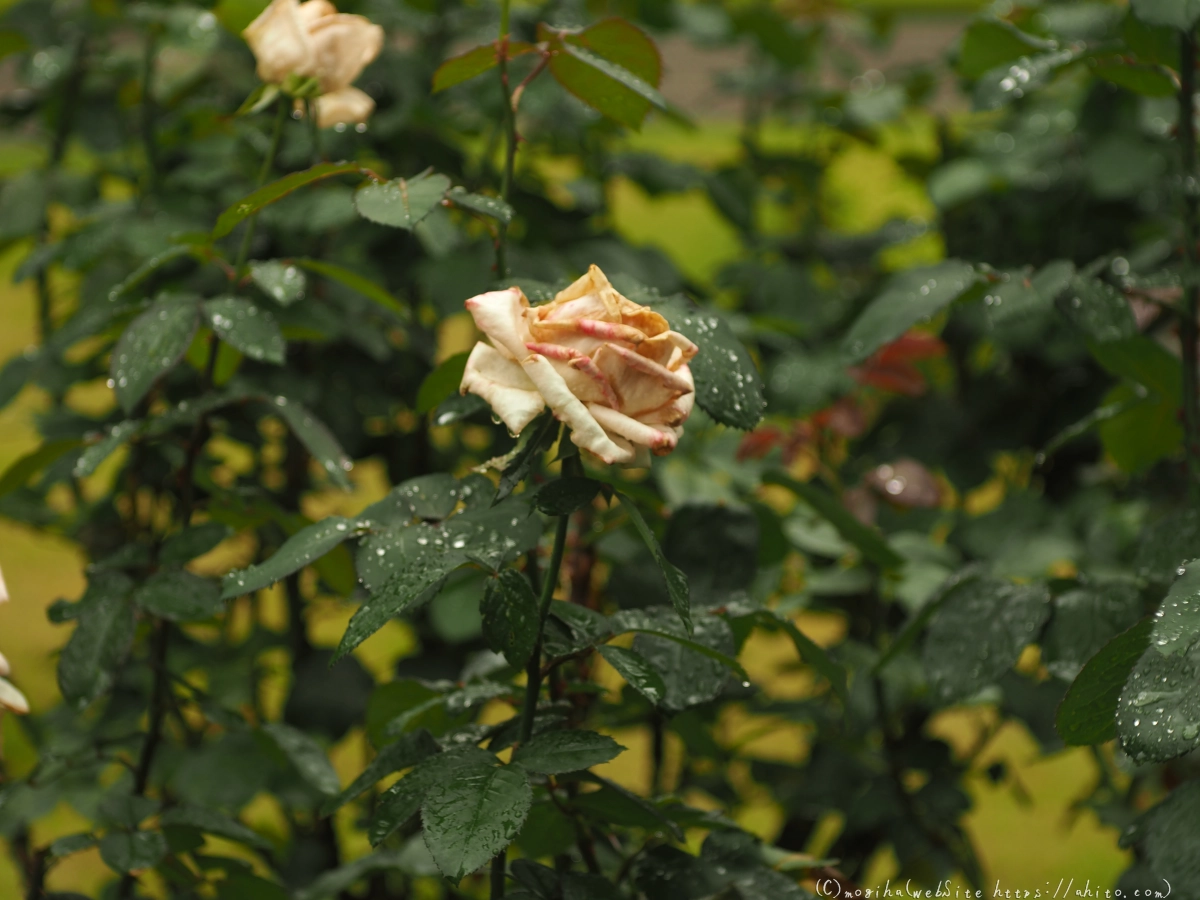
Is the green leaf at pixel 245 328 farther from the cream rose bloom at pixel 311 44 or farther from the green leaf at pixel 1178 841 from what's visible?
the green leaf at pixel 1178 841

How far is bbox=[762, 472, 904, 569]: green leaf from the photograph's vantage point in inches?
28.0

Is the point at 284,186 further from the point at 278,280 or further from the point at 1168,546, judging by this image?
the point at 1168,546

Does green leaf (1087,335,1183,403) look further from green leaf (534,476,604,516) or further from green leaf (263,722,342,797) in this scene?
green leaf (263,722,342,797)

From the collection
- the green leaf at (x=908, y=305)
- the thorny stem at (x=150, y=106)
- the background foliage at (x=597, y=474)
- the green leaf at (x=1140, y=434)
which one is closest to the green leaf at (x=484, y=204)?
the background foliage at (x=597, y=474)

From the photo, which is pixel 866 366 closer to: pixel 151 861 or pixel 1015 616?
pixel 1015 616

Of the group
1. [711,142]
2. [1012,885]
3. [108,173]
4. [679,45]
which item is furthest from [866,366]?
[679,45]

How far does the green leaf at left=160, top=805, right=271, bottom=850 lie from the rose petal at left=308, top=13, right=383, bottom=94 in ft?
1.37

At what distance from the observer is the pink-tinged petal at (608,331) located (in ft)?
1.43

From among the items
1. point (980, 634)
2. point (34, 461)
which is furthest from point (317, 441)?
point (980, 634)

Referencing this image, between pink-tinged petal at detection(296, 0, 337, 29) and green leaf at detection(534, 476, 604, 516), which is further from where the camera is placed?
pink-tinged petal at detection(296, 0, 337, 29)

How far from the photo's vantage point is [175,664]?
1.03 meters

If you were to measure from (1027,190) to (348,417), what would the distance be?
2.58ft

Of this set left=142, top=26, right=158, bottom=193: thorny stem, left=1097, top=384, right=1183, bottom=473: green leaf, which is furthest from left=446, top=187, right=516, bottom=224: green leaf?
left=142, top=26, right=158, bottom=193: thorny stem

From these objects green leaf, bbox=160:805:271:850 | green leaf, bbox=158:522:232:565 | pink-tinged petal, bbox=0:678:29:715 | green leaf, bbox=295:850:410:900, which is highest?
pink-tinged petal, bbox=0:678:29:715
